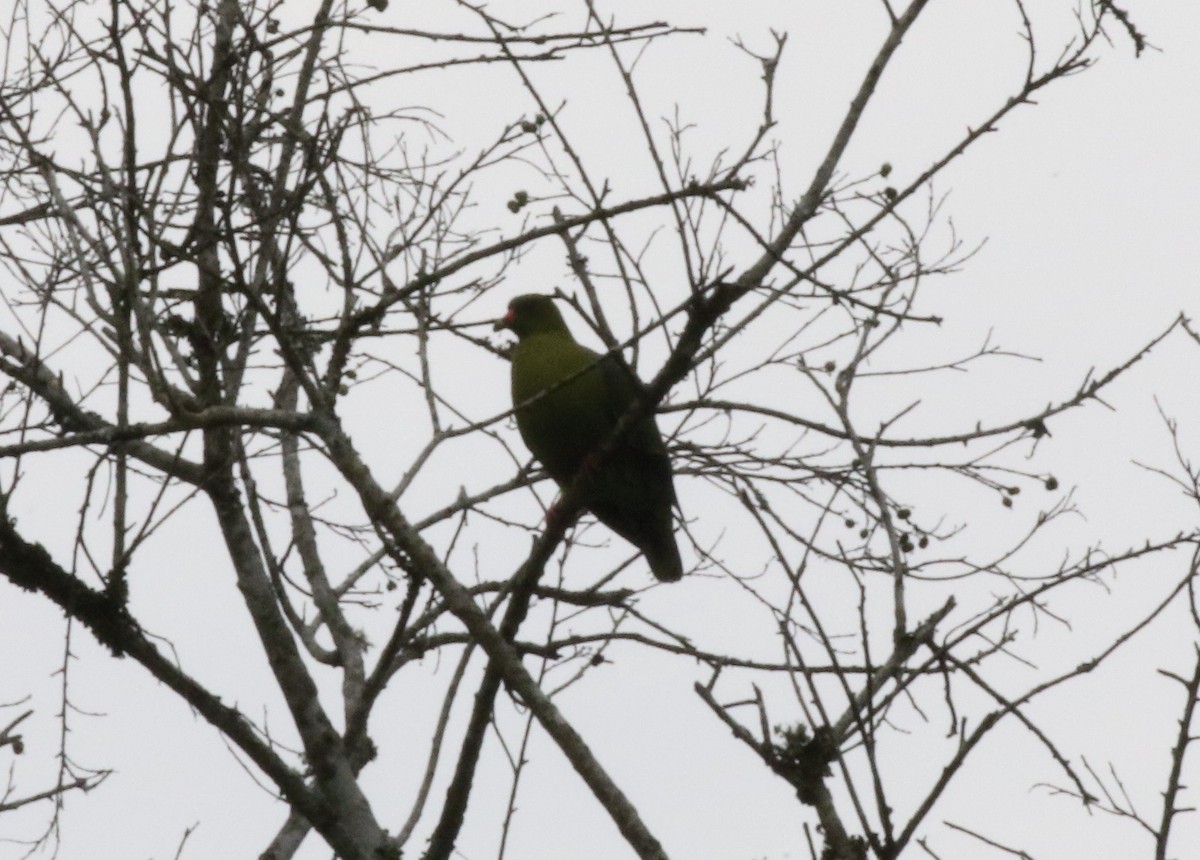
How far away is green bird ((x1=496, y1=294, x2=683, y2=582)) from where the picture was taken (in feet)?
15.9

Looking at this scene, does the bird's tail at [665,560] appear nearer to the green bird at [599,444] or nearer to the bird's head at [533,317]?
the green bird at [599,444]

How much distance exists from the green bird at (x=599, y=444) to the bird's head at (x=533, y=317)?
1.01 feet

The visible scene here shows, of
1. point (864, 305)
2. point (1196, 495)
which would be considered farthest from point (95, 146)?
point (1196, 495)

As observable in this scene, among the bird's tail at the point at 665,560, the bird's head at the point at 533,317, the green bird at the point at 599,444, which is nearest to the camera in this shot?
the green bird at the point at 599,444

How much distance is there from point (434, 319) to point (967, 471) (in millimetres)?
1717

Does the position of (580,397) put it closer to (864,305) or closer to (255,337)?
(255,337)

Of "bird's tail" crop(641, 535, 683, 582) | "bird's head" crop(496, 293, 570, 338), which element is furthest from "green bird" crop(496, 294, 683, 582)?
"bird's head" crop(496, 293, 570, 338)

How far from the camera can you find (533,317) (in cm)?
557

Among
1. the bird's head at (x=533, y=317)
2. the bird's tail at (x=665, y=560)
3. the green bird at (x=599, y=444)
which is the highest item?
the bird's head at (x=533, y=317)

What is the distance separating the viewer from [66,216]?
3.53 meters

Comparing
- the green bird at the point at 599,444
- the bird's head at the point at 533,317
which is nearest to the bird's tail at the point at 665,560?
the green bird at the point at 599,444

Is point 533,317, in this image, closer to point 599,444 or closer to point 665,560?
point 599,444

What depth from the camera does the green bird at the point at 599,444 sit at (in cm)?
485

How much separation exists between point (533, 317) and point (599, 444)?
846 mm
